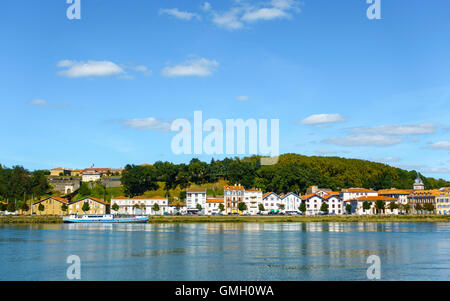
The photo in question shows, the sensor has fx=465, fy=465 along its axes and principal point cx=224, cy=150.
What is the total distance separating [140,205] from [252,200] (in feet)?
95.3

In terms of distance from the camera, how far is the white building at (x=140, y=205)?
119 metres

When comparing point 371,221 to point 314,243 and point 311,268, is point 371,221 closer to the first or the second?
point 314,243

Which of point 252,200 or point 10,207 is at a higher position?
point 252,200

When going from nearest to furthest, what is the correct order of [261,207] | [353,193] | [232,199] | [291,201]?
[232,199] < [261,207] < [291,201] < [353,193]

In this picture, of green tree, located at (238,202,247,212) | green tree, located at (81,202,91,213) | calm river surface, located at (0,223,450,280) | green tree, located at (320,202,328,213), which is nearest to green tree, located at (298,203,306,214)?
green tree, located at (320,202,328,213)

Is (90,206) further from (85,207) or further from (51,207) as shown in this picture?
(51,207)

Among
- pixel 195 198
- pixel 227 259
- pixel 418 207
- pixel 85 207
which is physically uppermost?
pixel 195 198

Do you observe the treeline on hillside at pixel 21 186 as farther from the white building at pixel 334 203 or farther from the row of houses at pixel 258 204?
the white building at pixel 334 203

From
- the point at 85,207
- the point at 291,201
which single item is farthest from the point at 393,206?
the point at 85,207

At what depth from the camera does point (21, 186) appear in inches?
5094

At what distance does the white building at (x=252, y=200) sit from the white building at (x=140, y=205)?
21.1 meters

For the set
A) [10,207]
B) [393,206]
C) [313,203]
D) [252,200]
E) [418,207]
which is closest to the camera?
[10,207]

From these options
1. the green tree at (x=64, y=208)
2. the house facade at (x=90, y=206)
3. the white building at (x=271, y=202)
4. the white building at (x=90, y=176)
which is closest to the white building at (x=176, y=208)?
the house facade at (x=90, y=206)

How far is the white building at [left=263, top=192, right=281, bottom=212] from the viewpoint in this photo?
402ft
